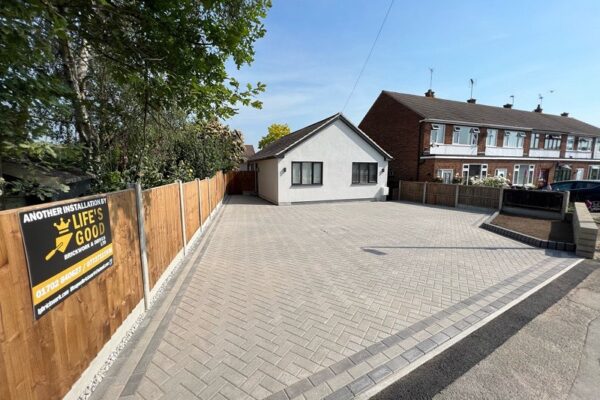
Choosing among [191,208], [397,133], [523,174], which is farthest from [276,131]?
[191,208]

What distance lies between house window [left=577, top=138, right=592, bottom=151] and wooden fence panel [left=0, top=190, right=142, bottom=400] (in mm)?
41114

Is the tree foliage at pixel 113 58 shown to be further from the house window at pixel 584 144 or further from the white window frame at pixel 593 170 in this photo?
the white window frame at pixel 593 170

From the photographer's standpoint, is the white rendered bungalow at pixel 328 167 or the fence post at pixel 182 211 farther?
the white rendered bungalow at pixel 328 167

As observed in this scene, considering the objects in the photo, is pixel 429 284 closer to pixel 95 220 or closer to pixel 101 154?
pixel 95 220

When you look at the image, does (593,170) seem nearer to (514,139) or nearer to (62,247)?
(514,139)

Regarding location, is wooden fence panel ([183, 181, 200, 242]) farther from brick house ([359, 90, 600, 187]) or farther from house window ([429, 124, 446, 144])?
house window ([429, 124, 446, 144])

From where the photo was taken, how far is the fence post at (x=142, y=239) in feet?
12.8

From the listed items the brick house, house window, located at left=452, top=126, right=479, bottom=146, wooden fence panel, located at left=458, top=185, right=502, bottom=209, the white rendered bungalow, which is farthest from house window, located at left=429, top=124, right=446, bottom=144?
wooden fence panel, located at left=458, top=185, right=502, bottom=209

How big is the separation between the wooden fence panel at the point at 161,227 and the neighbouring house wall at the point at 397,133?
1815 centimetres

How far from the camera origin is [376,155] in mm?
18797

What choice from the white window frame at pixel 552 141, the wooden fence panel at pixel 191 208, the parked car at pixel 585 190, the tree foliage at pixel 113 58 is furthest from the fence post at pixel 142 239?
the white window frame at pixel 552 141

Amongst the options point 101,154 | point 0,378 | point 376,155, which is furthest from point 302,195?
point 0,378

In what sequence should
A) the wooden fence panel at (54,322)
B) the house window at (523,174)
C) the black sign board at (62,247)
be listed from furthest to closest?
the house window at (523,174), the black sign board at (62,247), the wooden fence panel at (54,322)

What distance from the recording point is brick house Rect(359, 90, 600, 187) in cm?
1994
